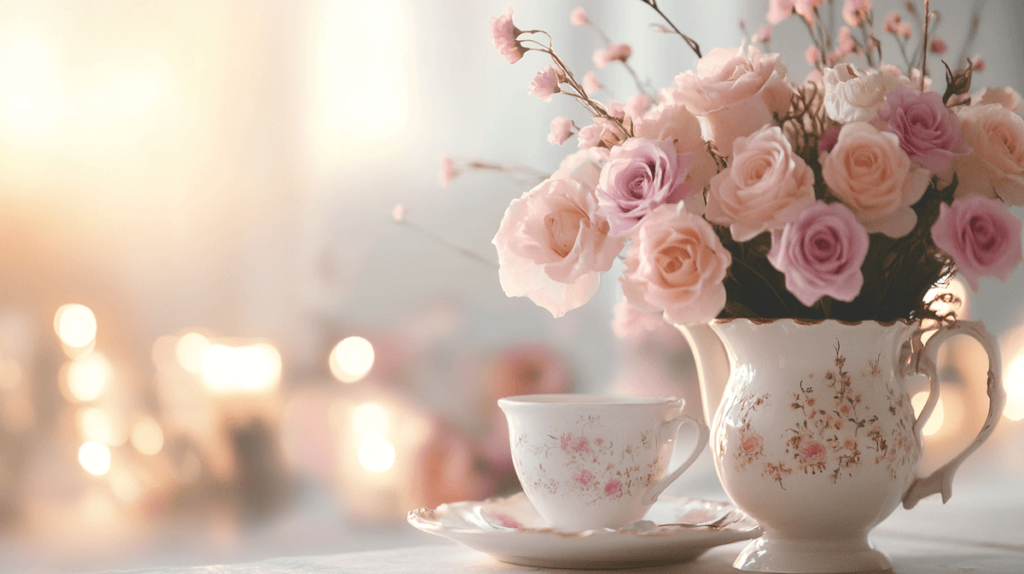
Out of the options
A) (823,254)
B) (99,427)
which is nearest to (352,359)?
(99,427)

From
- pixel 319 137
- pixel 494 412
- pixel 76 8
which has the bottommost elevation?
pixel 494 412

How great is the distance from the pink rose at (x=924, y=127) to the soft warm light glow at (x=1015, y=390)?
2.23 feet

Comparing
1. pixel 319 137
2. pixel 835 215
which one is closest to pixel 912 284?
pixel 835 215

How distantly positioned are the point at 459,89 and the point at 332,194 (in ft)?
0.75

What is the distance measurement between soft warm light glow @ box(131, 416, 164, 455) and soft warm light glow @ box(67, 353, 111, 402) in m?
0.06

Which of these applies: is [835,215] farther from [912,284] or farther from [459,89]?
[459,89]

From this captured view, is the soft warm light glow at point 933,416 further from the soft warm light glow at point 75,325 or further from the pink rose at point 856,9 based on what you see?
the soft warm light glow at point 75,325

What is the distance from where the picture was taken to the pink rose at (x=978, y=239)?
633 millimetres

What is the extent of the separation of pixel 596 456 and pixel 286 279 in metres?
0.49

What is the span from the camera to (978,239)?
2.09 feet

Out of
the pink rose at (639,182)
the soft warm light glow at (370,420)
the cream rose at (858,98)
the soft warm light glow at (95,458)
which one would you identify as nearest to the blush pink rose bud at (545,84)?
the pink rose at (639,182)

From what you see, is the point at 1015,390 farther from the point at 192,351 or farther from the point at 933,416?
the point at 192,351

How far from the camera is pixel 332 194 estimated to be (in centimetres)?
108

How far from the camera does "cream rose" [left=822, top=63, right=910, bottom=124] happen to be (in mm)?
667
